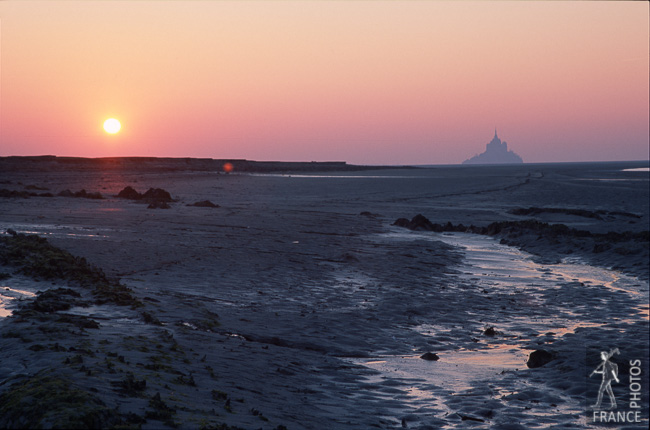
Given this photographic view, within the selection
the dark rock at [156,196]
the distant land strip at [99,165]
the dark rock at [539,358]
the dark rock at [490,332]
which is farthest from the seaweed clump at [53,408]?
the distant land strip at [99,165]

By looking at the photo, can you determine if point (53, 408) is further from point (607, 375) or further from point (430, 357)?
point (607, 375)

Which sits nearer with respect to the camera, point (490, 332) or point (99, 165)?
point (490, 332)

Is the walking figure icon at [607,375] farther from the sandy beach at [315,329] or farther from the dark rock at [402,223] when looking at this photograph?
the dark rock at [402,223]

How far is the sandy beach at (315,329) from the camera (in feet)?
19.8

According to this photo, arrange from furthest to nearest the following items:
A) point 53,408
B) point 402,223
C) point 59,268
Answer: point 402,223
point 59,268
point 53,408

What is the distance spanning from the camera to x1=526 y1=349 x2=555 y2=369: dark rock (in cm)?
801

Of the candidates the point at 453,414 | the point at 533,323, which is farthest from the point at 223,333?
the point at 533,323

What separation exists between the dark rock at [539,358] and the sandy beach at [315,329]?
0.05 m

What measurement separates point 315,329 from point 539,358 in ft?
11.2

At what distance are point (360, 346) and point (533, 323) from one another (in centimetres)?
333

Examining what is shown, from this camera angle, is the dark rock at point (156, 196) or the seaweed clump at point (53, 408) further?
the dark rock at point (156, 196)

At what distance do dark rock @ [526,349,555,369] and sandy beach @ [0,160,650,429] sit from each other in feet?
0.17

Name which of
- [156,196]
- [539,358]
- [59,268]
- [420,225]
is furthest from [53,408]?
[156,196]

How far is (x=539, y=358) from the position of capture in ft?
26.4
